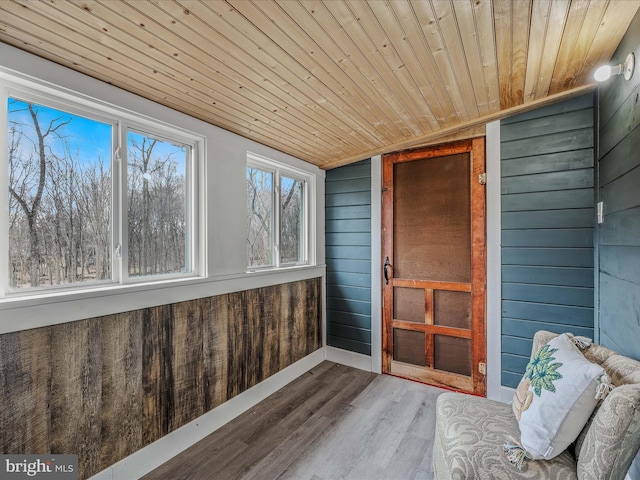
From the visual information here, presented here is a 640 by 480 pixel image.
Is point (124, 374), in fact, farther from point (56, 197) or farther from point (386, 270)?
point (386, 270)

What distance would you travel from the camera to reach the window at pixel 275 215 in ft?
8.92

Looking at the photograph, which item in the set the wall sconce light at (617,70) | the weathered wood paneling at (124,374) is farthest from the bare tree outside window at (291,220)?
the wall sconce light at (617,70)

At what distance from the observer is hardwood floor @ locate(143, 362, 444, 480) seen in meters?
1.80

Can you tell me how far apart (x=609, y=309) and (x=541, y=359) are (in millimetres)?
826

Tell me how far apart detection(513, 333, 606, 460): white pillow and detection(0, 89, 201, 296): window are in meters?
2.04

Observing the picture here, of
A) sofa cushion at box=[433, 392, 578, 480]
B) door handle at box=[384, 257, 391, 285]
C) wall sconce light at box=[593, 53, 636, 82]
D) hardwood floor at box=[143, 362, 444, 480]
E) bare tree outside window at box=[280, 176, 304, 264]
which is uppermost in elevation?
wall sconce light at box=[593, 53, 636, 82]

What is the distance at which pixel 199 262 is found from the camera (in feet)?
7.16

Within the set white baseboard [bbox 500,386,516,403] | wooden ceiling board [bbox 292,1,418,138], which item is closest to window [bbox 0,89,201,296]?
wooden ceiling board [bbox 292,1,418,138]

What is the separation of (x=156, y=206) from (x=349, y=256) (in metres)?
1.99

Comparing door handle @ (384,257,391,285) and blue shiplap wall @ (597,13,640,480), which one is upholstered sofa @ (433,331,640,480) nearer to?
blue shiplap wall @ (597,13,640,480)

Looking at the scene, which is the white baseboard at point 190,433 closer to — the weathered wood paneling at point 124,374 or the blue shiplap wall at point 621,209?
the weathered wood paneling at point 124,374

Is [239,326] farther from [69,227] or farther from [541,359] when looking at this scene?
[541,359]

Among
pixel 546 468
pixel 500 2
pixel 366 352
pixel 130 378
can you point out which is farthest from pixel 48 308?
pixel 366 352

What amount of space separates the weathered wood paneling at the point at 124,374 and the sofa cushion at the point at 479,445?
1.52 metres
